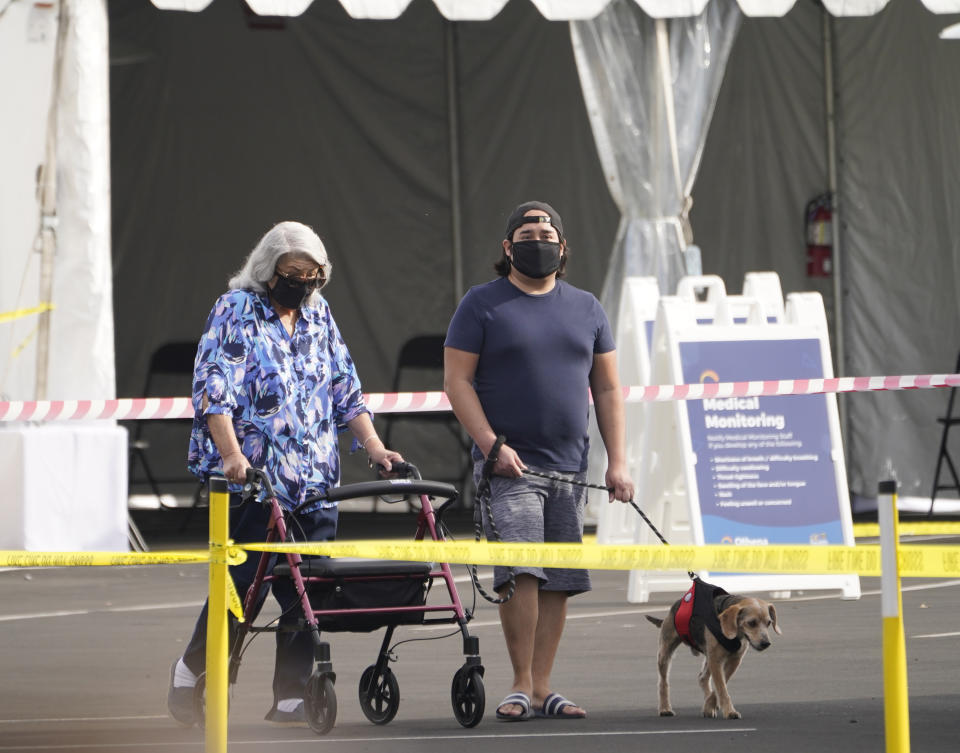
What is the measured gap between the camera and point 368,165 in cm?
1602

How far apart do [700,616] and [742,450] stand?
3672 millimetres

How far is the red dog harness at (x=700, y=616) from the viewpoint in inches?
282

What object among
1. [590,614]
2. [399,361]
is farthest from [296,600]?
[399,361]

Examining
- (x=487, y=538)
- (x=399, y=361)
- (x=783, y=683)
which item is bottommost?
(x=783, y=683)

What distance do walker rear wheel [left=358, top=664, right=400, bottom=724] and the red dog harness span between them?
101cm

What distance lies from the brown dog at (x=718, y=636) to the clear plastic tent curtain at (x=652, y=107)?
235 inches

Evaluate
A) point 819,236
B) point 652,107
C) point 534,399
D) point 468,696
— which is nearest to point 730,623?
point 468,696

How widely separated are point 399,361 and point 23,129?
4638mm

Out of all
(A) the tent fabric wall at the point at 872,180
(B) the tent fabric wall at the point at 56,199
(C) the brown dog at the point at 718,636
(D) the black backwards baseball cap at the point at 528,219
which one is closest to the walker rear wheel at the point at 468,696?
(C) the brown dog at the point at 718,636

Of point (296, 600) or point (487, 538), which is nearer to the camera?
point (296, 600)

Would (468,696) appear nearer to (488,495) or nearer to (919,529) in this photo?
(488,495)

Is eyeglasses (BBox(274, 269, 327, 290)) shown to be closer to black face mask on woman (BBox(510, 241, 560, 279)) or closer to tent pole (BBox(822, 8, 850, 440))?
black face mask on woman (BBox(510, 241, 560, 279))

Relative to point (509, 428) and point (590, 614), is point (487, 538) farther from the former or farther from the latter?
point (590, 614)

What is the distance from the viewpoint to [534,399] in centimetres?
745
